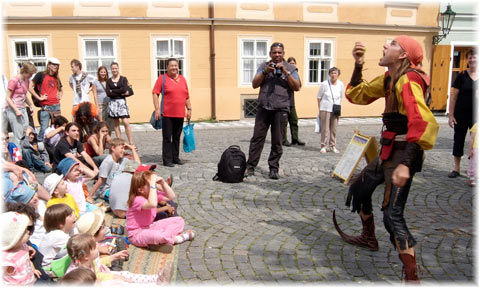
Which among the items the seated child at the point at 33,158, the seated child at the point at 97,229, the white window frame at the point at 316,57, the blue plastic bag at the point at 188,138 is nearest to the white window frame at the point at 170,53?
the white window frame at the point at 316,57

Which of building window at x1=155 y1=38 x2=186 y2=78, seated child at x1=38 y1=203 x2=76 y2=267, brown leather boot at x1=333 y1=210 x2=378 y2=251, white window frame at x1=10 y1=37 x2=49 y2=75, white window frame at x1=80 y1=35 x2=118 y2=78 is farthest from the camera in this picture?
building window at x1=155 y1=38 x2=186 y2=78

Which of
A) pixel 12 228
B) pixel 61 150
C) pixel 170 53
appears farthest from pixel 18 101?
pixel 170 53

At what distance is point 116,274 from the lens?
3574 mm

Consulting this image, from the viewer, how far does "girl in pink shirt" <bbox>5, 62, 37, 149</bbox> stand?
27.2 ft

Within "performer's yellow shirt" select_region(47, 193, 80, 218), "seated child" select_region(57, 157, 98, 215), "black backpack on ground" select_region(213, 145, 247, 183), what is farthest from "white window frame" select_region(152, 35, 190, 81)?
"performer's yellow shirt" select_region(47, 193, 80, 218)

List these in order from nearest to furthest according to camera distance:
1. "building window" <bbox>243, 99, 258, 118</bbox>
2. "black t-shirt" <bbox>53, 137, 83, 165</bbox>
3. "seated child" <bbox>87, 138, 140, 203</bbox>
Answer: "seated child" <bbox>87, 138, 140, 203</bbox>, "black t-shirt" <bbox>53, 137, 83, 165</bbox>, "building window" <bbox>243, 99, 258, 118</bbox>

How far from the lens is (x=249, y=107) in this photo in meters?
16.8

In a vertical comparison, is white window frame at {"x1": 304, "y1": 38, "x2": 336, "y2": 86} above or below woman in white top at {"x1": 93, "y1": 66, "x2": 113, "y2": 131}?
above

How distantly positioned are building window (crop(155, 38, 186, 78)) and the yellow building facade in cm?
3

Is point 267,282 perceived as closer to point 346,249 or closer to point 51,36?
point 346,249

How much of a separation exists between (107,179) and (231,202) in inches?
67.6

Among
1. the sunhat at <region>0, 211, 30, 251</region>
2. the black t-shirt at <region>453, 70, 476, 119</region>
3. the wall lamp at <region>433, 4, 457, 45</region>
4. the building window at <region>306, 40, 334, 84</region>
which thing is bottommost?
the sunhat at <region>0, 211, 30, 251</region>

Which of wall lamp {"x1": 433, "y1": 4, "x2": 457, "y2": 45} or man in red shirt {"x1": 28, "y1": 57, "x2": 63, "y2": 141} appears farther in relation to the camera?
wall lamp {"x1": 433, "y1": 4, "x2": 457, "y2": 45}

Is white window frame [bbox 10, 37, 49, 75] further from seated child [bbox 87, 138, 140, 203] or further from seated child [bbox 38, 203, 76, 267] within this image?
seated child [bbox 38, 203, 76, 267]
